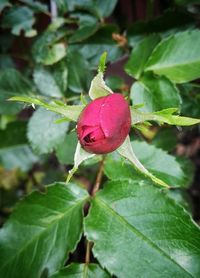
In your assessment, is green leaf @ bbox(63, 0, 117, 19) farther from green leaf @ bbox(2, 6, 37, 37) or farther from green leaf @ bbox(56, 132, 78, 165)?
green leaf @ bbox(56, 132, 78, 165)

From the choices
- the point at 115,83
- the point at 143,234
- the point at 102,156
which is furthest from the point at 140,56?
the point at 143,234

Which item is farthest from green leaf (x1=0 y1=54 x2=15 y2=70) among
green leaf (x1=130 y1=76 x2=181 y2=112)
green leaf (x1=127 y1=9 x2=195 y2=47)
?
green leaf (x1=130 y1=76 x2=181 y2=112)

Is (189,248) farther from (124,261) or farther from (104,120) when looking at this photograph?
(104,120)

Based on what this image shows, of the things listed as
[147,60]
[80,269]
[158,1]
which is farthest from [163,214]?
[158,1]

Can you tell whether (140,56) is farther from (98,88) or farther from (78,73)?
(98,88)

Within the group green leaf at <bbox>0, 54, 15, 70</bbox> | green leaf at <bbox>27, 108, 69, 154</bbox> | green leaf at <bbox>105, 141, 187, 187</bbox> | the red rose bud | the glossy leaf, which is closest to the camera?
the red rose bud
